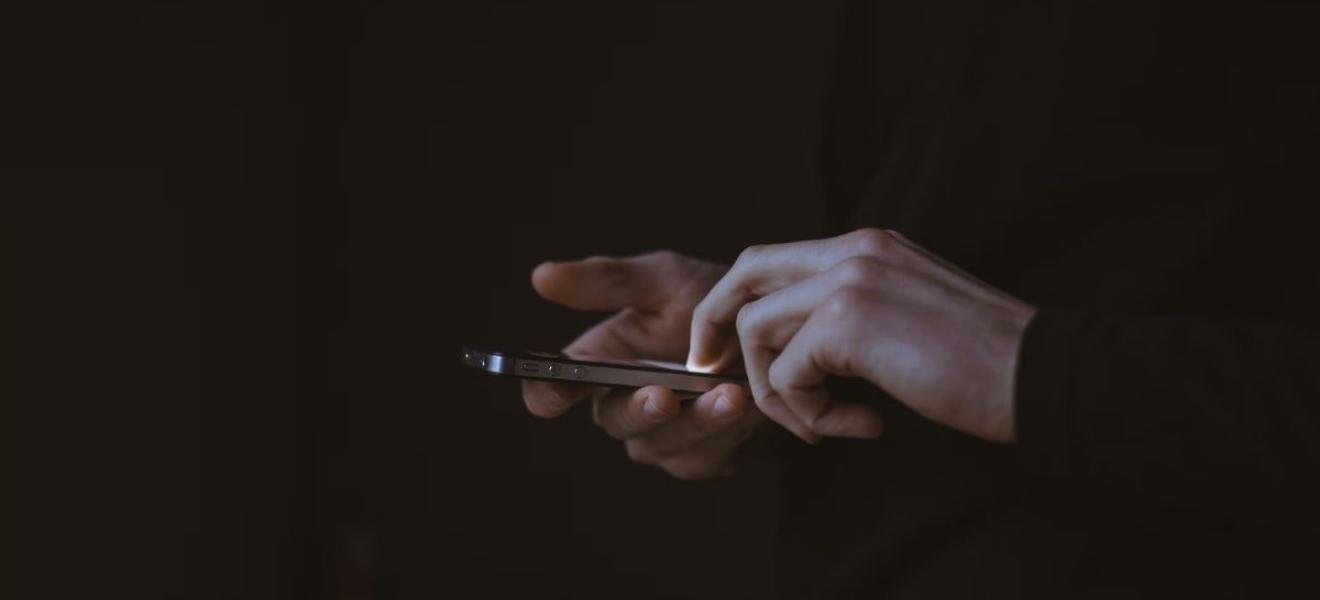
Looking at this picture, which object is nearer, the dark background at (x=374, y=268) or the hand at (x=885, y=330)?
the hand at (x=885, y=330)

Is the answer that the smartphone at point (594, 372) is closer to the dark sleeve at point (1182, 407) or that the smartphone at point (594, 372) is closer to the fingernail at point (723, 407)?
the fingernail at point (723, 407)

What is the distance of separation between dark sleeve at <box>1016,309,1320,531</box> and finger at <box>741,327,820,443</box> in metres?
0.17

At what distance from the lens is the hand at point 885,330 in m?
0.56

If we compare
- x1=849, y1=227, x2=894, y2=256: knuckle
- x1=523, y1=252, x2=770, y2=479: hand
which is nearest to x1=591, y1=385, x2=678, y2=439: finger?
x1=523, y1=252, x2=770, y2=479: hand

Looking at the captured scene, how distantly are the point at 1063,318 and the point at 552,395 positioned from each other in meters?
0.44

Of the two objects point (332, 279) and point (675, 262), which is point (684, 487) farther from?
point (675, 262)

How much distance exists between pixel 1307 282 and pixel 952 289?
26 cm

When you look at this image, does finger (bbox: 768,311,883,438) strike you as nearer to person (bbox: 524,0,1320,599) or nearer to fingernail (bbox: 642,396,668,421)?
person (bbox: 524,0,1320,599)

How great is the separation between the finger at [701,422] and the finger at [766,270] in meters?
0.04

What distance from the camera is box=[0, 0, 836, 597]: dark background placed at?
5.60 ft

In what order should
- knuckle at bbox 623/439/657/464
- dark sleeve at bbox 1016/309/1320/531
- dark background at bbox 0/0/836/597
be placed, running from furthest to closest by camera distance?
dark background at bbox 0/0/836/597
knuckle at bbox 623/439/657/464
dark sleeve at bbox 1016/309/1320/531

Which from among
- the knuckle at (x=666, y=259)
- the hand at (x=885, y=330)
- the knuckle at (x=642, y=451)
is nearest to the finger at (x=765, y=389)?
the hand at (x=885, y=330)

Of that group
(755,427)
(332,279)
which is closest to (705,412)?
(755,427)

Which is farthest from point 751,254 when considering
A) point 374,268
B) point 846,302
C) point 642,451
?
point 374,268
